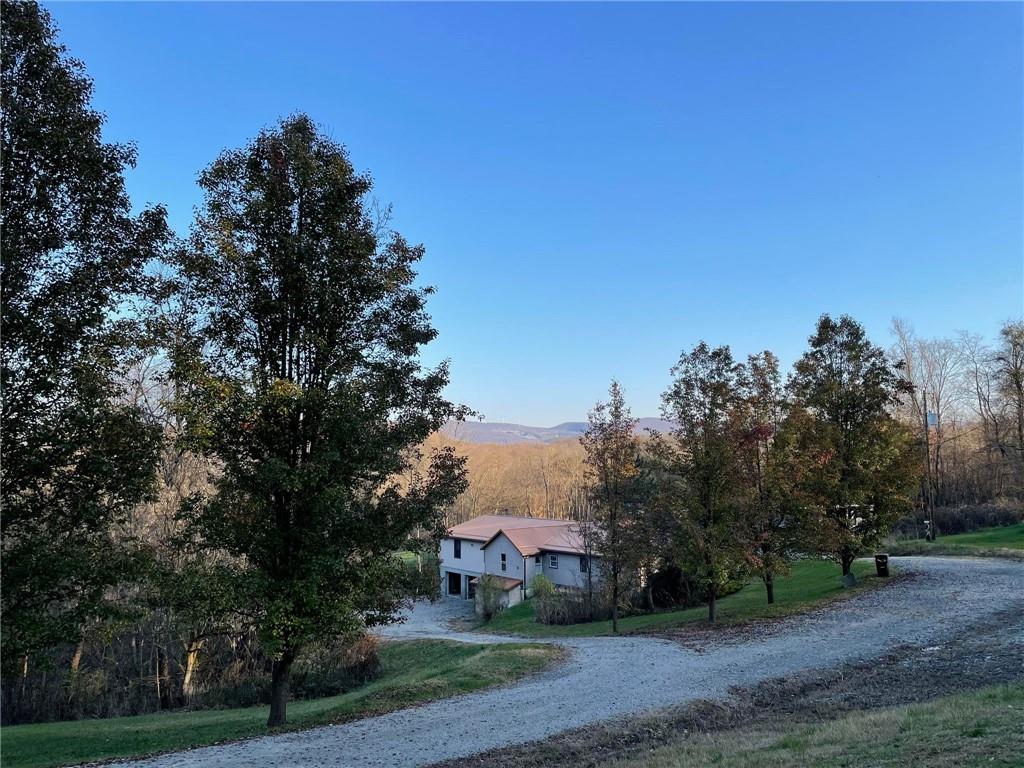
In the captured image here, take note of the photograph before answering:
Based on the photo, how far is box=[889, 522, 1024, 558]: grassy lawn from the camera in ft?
87.5

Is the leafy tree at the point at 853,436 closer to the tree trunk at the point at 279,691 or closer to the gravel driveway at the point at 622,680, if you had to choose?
the gravel driveway at the point at 622,680

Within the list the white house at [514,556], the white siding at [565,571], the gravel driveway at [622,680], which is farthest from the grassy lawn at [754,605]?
the white siding at [565,571]

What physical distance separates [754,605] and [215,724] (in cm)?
1685

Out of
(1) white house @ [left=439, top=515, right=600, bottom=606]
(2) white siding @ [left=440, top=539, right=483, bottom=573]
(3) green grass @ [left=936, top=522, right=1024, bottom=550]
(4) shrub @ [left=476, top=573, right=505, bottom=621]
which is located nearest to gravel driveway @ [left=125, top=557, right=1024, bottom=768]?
(3) green grass @ [left=936, top=522, right=1024, bottom=550]

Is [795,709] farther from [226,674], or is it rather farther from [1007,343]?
[1007,343]

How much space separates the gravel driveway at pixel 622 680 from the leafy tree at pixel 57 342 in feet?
10.9

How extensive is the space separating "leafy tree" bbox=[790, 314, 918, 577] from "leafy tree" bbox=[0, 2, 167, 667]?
63.1ft

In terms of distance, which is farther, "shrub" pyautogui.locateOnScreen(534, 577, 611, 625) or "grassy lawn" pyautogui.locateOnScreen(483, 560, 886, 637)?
"shrub" pyautogui.locateOnScreen(534, 577, 611, 625)

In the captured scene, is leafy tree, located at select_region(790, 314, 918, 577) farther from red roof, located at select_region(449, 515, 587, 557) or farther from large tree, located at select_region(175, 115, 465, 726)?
red roof, located at select_region(449, 515, 587, 557)

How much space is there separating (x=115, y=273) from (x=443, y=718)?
812cm

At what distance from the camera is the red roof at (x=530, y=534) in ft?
136

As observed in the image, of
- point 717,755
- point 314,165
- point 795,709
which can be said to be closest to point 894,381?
point 795,709

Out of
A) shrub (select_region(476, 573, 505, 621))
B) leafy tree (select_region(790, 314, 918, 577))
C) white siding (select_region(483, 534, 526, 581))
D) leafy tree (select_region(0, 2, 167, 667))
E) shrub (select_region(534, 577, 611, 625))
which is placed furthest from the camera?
white siding (select_region(483, 534, 526, 581))

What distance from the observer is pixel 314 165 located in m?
9.55
